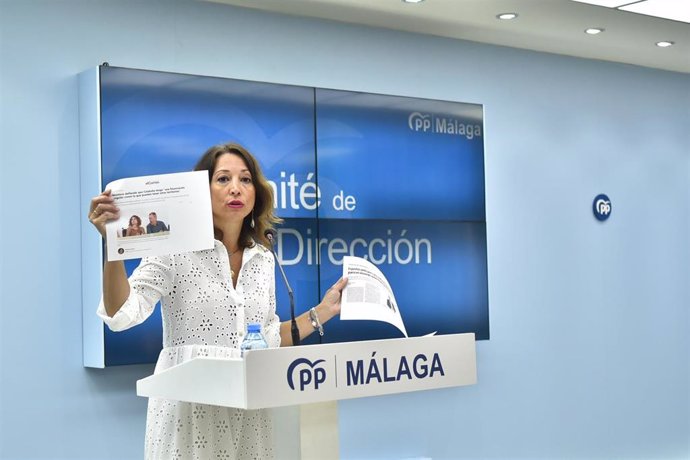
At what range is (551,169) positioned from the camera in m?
6.64

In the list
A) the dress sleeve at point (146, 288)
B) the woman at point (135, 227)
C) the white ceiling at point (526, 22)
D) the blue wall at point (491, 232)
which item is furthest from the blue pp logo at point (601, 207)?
the woman at point (135, 227)

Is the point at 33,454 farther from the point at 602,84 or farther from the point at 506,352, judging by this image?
the point at 602,84

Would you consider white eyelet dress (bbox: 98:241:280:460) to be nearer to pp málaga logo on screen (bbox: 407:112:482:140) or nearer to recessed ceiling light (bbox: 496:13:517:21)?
pp málaga logo on screen (bbox: 407:112:482:140)

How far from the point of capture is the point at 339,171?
526 cm

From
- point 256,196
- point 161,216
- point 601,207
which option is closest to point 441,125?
point 601,207

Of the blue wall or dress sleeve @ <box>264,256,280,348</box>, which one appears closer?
dress sleeve @ <box>264,256,280,348</box>

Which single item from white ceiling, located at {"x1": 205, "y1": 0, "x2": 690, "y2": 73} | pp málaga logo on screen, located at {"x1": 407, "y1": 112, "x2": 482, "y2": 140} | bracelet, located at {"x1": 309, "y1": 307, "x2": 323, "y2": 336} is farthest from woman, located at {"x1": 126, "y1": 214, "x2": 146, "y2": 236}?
pp málaga logo on screen, located at {"x1": 407, "y1": 112, "x2": 482, "y2": 140}

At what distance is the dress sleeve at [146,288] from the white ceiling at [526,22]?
258 centimetres

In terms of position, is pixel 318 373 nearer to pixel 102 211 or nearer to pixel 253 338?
pixel 253 338

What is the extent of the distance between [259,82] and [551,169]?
2.47 m

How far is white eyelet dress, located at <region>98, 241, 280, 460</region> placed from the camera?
9.39ft

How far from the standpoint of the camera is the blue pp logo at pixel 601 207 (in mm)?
6855

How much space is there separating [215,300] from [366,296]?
1.46ft

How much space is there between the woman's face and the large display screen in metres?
1.56
